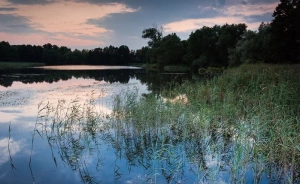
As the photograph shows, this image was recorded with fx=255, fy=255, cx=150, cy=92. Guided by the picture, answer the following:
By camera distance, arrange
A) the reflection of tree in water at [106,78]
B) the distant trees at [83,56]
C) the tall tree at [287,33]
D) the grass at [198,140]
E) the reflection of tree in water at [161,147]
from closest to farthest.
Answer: the grass at [198,140]
the reflection of tree in water at [161,147]
the reflection of tree in water at [106,78]
the tall tree at [287,33]
the distant trees at [83,56]

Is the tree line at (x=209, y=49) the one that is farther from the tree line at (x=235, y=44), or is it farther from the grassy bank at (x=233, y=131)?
the grassy bank at (x=233, y=131)

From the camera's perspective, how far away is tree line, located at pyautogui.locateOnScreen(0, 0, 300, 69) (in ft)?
116

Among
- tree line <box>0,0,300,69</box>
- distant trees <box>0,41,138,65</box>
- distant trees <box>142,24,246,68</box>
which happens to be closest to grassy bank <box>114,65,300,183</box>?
tree line <box>0,0,300,69</box>

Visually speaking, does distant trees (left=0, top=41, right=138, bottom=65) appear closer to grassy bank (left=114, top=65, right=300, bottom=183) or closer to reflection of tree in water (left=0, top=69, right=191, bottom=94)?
reflection of tree in water (left=0, top=69, right=191, bottom=94)

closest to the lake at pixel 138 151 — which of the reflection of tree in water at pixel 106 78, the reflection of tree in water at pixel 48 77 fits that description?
the reflection of tree in water at pixel 106 78

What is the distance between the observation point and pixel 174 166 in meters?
6.85

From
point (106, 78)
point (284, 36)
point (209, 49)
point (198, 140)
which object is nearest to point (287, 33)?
point (284, 36)

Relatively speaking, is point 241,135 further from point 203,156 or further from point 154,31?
point 154,31

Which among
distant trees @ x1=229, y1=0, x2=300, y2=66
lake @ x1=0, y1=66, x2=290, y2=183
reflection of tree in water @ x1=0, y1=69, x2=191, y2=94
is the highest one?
distant trees @ x1=229, y1=0, x2=300, y2=66

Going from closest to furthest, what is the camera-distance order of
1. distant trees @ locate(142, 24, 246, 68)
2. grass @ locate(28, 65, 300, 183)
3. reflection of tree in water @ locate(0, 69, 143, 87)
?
grass @ locate(28, 65, 300, 183) < reflection of tree in water @ locate(0, 69, 143, 87) < distant trees @ locate(142, 24, 246, 68)

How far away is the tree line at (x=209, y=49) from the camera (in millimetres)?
35306

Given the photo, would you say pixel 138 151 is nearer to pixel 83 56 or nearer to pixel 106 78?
pixel 106 78

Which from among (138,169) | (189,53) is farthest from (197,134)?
(189,53)

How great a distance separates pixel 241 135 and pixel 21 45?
415ft
